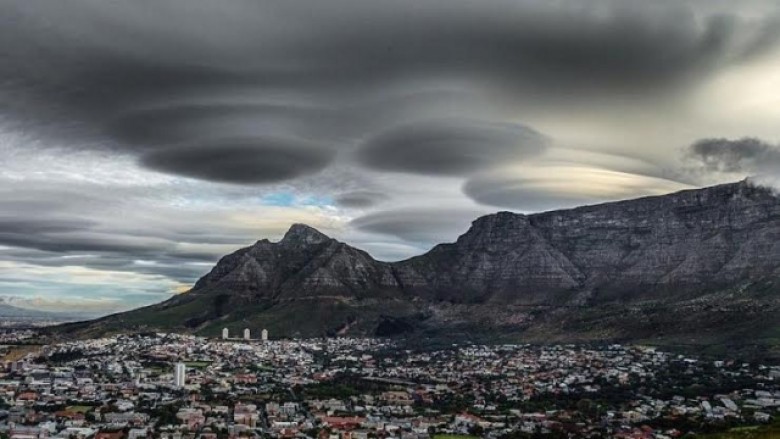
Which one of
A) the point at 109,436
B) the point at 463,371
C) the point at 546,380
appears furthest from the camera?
the point at 463,371

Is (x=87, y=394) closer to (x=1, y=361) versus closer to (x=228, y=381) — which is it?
(x=228, y=381)

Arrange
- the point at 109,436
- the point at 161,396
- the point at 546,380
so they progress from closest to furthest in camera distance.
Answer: the point at 109,436
the point at 161,396
the point at 546,380

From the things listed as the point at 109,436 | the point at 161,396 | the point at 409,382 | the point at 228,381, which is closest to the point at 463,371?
the point at 409,382

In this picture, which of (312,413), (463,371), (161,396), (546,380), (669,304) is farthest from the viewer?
(669,304)

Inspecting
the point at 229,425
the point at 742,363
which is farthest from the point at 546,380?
the point at 229,425

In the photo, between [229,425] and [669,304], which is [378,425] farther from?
[669,304]

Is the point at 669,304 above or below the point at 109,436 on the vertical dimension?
above

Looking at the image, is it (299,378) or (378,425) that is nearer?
(378,425)
